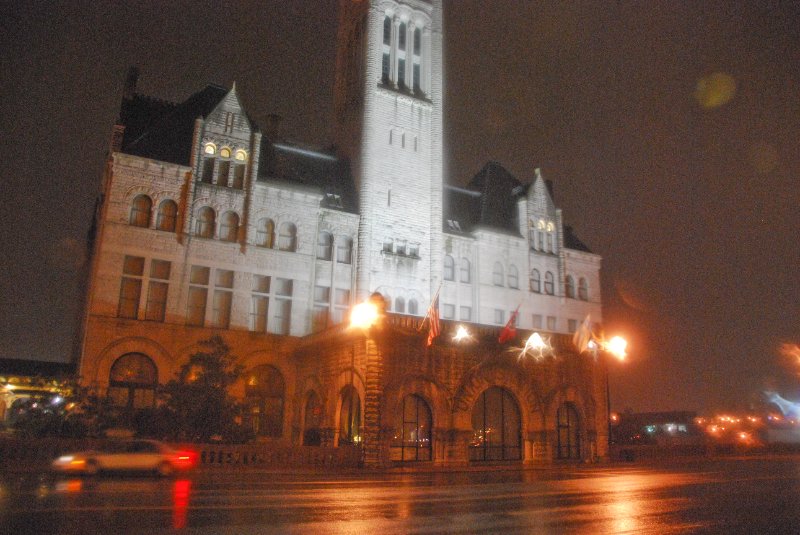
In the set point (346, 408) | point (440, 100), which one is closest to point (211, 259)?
point (346, 408)

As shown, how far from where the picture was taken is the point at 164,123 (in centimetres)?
3966

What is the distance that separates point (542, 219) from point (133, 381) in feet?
104

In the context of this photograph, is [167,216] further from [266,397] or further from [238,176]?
[266,397]

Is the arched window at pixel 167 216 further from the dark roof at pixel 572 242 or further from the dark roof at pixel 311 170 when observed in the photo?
the dark roof at pixel 572 242

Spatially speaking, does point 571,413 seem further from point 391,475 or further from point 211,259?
point 211,259

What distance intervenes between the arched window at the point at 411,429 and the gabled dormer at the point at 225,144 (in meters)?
17.2

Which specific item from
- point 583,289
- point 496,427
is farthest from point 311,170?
point 583,289

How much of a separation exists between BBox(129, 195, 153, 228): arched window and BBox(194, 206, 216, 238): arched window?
8.77 feet

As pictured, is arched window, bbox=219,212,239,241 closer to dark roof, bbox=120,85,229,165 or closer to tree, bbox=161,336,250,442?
dark roof, bbox=120,85,229,165

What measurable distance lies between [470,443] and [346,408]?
22.1 ft

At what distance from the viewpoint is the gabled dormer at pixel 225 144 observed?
3828 centimetres

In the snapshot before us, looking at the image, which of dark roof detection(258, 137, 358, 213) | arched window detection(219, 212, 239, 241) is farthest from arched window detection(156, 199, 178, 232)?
dark roof detection(258, 137, 358, 213)

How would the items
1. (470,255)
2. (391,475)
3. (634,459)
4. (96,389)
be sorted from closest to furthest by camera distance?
(391,475) → (96,389) → (634,459) → (470,255)

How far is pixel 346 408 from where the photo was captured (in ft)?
106
